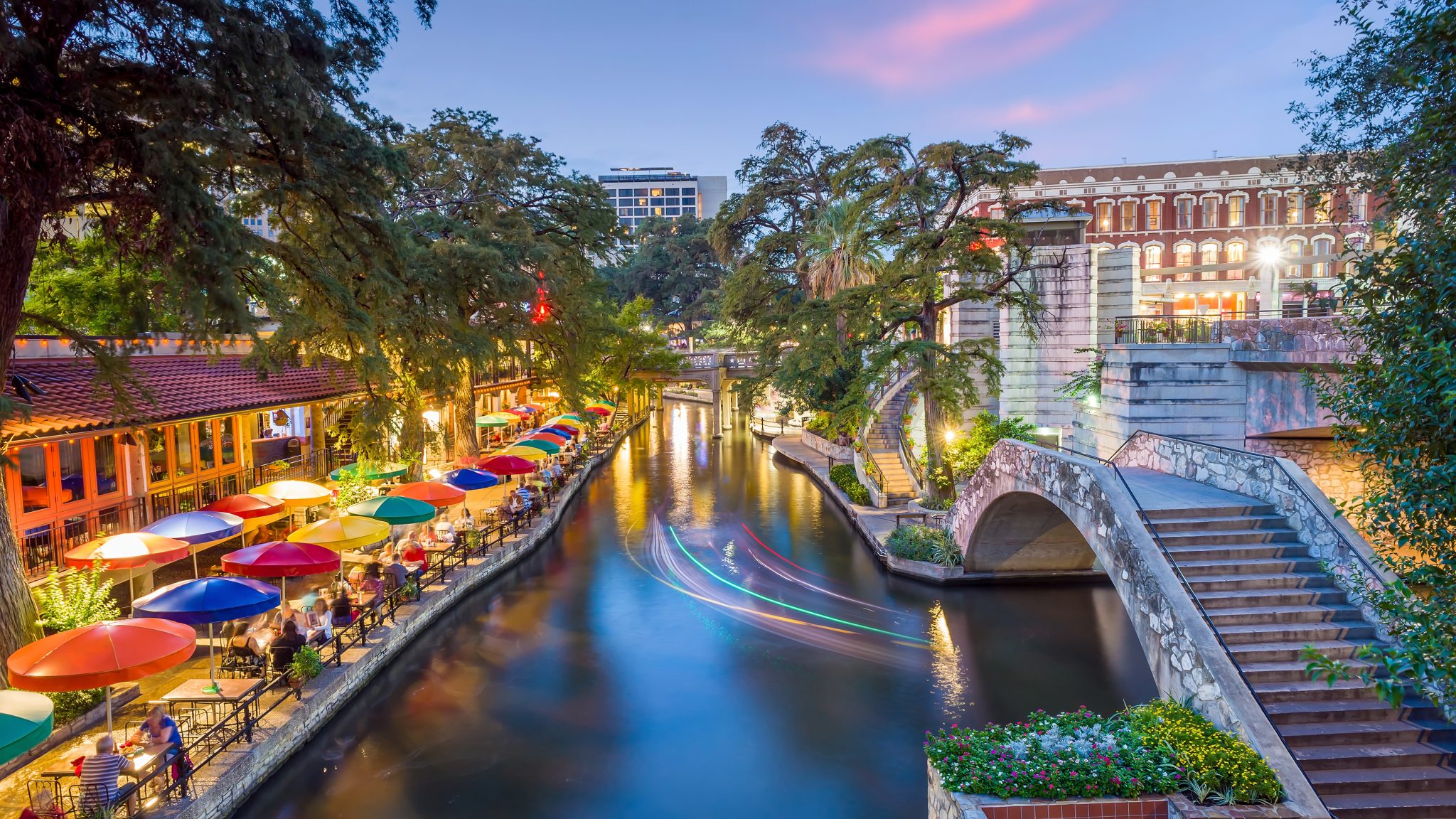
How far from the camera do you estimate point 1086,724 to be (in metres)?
10.5

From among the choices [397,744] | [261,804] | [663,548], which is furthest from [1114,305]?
[261,804]

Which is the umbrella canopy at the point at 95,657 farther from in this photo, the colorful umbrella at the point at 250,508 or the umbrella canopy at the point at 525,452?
the umbrella canopy at the point at 525,452

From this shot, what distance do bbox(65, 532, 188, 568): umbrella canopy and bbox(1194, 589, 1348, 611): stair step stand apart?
1727 cm

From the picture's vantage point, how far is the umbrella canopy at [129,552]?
47.4ft

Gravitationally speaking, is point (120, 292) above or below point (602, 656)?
above

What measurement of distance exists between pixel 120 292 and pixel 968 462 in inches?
874

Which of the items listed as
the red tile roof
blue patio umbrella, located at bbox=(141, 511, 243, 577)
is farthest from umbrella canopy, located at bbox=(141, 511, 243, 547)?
the red tile roof

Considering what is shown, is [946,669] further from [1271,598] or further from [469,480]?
[469,480]

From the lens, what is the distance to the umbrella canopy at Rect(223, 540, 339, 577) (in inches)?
574

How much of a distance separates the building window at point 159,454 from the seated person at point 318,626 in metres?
8.12

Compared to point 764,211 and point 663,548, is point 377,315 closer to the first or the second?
point 663,548

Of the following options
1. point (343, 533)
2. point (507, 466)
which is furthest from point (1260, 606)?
point (507, 466)

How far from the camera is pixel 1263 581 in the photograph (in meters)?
11.8

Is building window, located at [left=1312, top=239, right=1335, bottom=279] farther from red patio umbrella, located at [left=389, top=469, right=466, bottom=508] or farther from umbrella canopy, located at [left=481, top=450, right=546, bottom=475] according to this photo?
red patio umbrella, located at [left=389, top=469, right=466, bottom=508]
